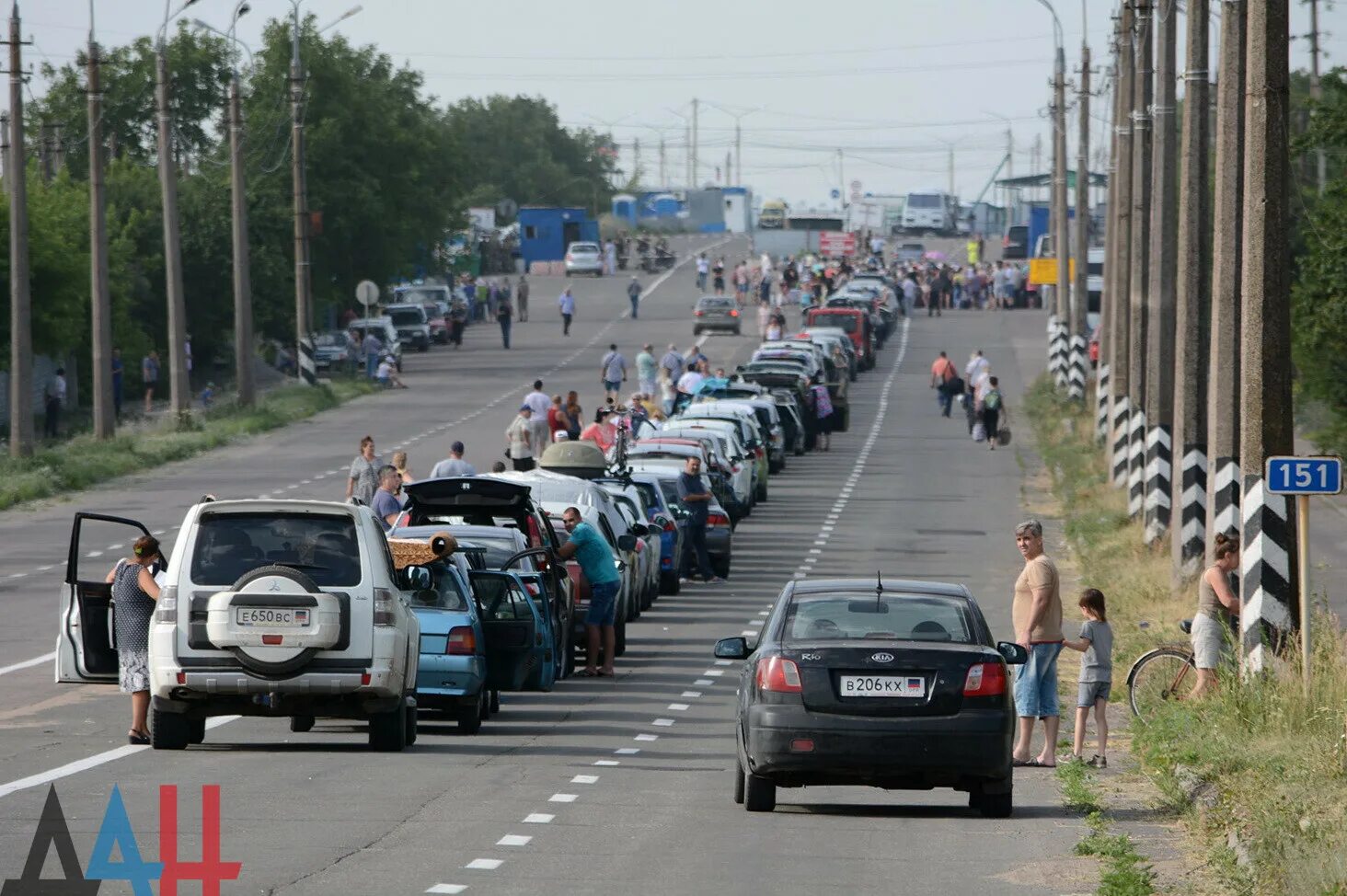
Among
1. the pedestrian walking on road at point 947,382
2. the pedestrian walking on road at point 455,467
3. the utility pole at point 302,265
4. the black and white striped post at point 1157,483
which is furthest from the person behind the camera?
the utility pole at point 302,265

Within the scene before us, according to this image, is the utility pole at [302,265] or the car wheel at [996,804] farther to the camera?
the utility pole at [302,265]

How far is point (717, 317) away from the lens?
85188 mm

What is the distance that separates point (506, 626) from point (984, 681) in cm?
689

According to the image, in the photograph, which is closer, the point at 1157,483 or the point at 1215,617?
the point at 1215,617

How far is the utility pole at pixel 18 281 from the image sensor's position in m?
43.8

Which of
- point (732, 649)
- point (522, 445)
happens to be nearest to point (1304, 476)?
point (732, 649)

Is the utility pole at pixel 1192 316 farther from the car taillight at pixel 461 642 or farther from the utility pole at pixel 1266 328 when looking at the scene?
the car taillight at pixel 461 642

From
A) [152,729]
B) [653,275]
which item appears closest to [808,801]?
[152,729]

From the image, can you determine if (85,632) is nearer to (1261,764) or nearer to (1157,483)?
(1261,764)

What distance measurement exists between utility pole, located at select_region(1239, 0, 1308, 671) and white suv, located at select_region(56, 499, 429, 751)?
20.9 feet

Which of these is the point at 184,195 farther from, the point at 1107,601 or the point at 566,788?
the point at 566,788

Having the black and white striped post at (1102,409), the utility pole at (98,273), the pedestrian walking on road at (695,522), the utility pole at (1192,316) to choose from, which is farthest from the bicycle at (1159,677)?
the utility pole at (98,273)

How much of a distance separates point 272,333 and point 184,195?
513 centimetres

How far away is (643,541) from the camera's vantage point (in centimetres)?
2819
